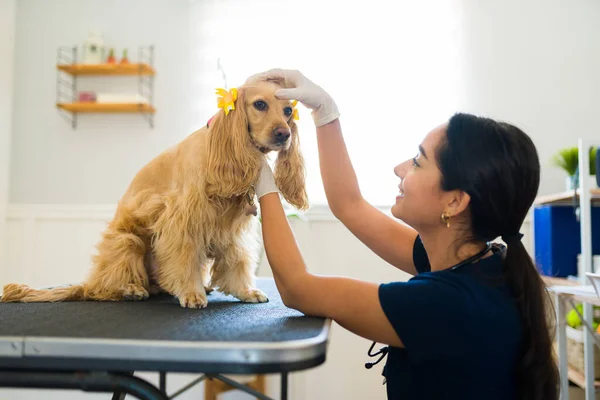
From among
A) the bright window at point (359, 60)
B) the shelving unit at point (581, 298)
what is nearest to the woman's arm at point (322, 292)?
the shelving unit at point (581, 298)

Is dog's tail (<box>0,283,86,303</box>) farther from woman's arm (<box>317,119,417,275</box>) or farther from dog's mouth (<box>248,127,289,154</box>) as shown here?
woman's arm (<box>317,119,417,275</box>)

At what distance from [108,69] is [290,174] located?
2095 mm

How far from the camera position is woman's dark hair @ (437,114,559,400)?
0.92m

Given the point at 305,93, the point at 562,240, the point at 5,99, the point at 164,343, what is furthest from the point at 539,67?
the point at 5,99

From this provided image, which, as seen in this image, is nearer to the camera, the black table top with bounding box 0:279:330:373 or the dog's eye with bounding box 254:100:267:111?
the black table top with bounding box 0:279:330:373

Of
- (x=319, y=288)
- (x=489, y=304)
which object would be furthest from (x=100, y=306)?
(x=489, y=304)

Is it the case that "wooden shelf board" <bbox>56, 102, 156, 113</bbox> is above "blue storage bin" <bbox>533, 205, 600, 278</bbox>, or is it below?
above

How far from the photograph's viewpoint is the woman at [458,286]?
86 centimetres

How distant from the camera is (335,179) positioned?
1.40m

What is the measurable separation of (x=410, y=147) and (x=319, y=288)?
210cm

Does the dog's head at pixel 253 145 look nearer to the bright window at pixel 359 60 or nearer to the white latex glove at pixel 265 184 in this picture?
the white latex glove at pixel 265 184

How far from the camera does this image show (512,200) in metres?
0.96

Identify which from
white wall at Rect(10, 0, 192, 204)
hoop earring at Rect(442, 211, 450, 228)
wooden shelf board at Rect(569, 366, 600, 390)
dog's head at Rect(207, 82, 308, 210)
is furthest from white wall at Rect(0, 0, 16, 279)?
wooden shelf board at Rect(569, 366, 600, 390)

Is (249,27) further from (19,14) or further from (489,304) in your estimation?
(489,304)
